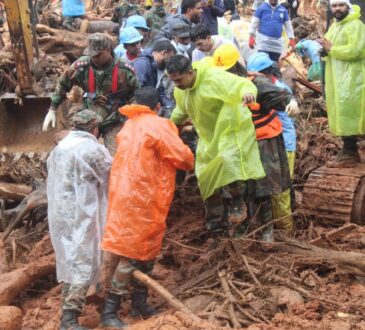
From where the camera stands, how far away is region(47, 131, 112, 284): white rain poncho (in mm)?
5172

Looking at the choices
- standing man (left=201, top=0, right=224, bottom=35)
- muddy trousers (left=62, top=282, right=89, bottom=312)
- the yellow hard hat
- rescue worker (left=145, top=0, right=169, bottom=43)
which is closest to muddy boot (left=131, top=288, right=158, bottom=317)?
muddy trousers (left=62, top=282, right=89, bottom=312)

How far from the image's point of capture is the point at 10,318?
5176 mm

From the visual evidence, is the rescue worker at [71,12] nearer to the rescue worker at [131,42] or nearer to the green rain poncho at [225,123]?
the rescue worker at [131,42]

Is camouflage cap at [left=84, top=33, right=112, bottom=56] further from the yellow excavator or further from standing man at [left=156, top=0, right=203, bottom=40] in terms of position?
the yellow excavator

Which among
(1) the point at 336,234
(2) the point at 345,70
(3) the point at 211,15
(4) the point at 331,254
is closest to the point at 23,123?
(3) the point at 211,15

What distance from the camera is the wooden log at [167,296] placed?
485cm

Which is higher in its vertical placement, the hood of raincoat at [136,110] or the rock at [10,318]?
the hood of raincoat at [136,110]

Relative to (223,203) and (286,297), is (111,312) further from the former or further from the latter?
(223,203)

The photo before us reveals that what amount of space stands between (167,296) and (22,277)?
6.01 feet

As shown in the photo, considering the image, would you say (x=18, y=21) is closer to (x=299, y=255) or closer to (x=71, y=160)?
(x=71, y=160)

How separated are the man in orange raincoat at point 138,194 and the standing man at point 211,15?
18.1 feet

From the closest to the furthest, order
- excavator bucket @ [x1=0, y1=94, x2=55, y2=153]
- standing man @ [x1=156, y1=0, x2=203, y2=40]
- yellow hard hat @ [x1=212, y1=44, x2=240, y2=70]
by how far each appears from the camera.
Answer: yellow hard hat @ [x1=212, y1=44, x2=240, y2=70]
standing man @ [x1=156, y1=0, x2=203, y2=40]
excavator bucket @ [x1=0, y1=94, x2=55, y2=153]

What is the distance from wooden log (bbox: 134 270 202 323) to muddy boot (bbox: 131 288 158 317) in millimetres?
298

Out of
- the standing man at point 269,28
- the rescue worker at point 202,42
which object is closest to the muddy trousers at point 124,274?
the rescue worker at point 202,42
